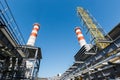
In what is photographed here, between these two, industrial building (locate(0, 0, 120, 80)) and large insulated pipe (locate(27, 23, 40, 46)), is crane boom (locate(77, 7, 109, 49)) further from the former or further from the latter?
large insulated pipe (locate(27, 23, 40, 46))

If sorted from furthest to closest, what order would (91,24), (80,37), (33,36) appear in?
(80,37)
(91,24)
(33,36)

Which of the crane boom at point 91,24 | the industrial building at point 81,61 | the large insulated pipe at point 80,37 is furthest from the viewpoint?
the large insulated pipe at point 80,37

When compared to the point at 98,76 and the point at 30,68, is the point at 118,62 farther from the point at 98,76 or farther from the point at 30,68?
the point at 30,68

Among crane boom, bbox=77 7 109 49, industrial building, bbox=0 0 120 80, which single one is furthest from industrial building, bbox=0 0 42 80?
crane boom, bbox=77 7 109 49

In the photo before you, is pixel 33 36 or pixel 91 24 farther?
pixel 91 24

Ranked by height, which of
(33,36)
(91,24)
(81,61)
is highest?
(91,24)

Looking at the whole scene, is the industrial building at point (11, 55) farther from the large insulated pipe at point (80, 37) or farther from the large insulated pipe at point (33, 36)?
the large insulated pipe at point (80, 37)

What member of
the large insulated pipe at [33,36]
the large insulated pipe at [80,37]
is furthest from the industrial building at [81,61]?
the large insulated pipe at [80,37]

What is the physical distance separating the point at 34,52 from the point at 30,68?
9.15 ft

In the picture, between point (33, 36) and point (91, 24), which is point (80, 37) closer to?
point (91, 24)

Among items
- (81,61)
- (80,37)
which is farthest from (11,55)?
(80,37)

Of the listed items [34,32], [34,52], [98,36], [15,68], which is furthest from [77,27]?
[15,68]

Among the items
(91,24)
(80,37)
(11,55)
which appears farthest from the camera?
(80,37)

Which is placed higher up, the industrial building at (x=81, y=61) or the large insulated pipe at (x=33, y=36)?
the large insulated pipe at (x=33, y=36)
